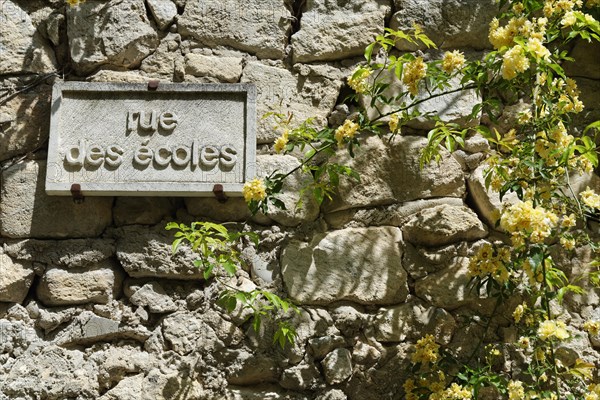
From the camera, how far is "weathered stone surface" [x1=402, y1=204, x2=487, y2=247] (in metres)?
2.47

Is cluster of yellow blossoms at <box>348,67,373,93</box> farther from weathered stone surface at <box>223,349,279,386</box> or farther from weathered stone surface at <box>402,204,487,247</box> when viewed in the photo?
weathered stone surface at <box>223,349,279,386</box>

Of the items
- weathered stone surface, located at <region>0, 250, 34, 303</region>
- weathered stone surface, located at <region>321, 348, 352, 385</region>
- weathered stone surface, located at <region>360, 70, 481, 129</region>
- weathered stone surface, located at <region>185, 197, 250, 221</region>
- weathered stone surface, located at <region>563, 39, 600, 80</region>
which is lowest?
weathered stone surface, located at <region>321, 348, 352, 385</region>

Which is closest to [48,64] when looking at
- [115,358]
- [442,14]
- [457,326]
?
[115,358]

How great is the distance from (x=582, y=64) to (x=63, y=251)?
1.87 metres

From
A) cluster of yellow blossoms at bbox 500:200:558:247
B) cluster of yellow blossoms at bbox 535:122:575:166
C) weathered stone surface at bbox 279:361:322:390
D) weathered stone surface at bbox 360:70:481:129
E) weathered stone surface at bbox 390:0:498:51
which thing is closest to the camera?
cluster of yellow blossoms at bbox 500:200:558:247

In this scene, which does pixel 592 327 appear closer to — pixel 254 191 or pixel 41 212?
pixel 254 191

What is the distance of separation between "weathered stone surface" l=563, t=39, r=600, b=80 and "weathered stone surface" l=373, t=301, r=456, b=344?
3.25ft

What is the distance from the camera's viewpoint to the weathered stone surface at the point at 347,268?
7.97 ft

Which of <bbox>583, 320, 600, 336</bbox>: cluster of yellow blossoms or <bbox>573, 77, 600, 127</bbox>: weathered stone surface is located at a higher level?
<bbox>573, 77, 600, 127</bbox>: weathered stone surface

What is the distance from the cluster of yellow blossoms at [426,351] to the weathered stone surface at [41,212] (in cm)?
105

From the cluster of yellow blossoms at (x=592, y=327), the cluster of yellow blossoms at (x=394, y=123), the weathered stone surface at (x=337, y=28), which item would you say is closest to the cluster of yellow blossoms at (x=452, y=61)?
the cluster of yellow blossoms at (x=394, y=123)

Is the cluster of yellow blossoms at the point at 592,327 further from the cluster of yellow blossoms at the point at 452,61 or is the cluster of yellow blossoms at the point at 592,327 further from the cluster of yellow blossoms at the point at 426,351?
the cluster of yellow blossoms at the point at 452,61

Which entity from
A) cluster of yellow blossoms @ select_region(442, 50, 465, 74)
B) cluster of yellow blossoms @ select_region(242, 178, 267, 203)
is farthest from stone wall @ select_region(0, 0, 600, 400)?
cluster of yellow blossoms @ select_region(442, 50, 465, 74)

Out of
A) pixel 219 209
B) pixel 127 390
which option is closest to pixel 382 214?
pixel 219 209
